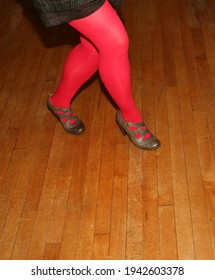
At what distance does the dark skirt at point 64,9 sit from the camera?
1136mm

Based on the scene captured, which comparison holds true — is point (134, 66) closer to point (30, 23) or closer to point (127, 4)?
point (127, 4)

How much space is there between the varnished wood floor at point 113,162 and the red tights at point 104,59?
206mm

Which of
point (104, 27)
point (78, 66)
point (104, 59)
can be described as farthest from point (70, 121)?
point (104, 27)

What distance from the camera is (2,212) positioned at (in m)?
1.43

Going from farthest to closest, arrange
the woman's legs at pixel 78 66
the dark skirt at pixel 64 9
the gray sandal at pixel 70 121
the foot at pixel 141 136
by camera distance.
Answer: the gray sandal at pixel 70 121
the foot at pixel 141 136
the woman's legs at pixel 78 66
the dark skirt at pixel 64 9

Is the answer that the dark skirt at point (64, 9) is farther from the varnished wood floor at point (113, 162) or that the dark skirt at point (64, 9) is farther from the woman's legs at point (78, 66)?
the varnished wood floor at point (113, 162)

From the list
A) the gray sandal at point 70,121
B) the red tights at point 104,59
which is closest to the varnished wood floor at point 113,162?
the gray sandal at point 70,121

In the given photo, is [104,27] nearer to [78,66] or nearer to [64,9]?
[64,9]

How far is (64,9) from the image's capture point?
1.16m

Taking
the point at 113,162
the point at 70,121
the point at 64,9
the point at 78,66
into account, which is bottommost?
the point at 113,162

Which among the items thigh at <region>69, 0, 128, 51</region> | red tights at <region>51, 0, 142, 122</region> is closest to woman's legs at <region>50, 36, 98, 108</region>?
red tights at <region>51, 0, 142, 122</region>

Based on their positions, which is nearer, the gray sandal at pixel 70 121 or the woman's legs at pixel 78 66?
the woman's legs at pixel 78 66

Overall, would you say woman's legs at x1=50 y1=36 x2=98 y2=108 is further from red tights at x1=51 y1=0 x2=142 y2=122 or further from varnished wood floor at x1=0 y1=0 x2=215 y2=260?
varnished wood floor at x1=0 y1=0 x2=215 y2=260

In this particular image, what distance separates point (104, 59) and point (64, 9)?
A: 0.24 m
